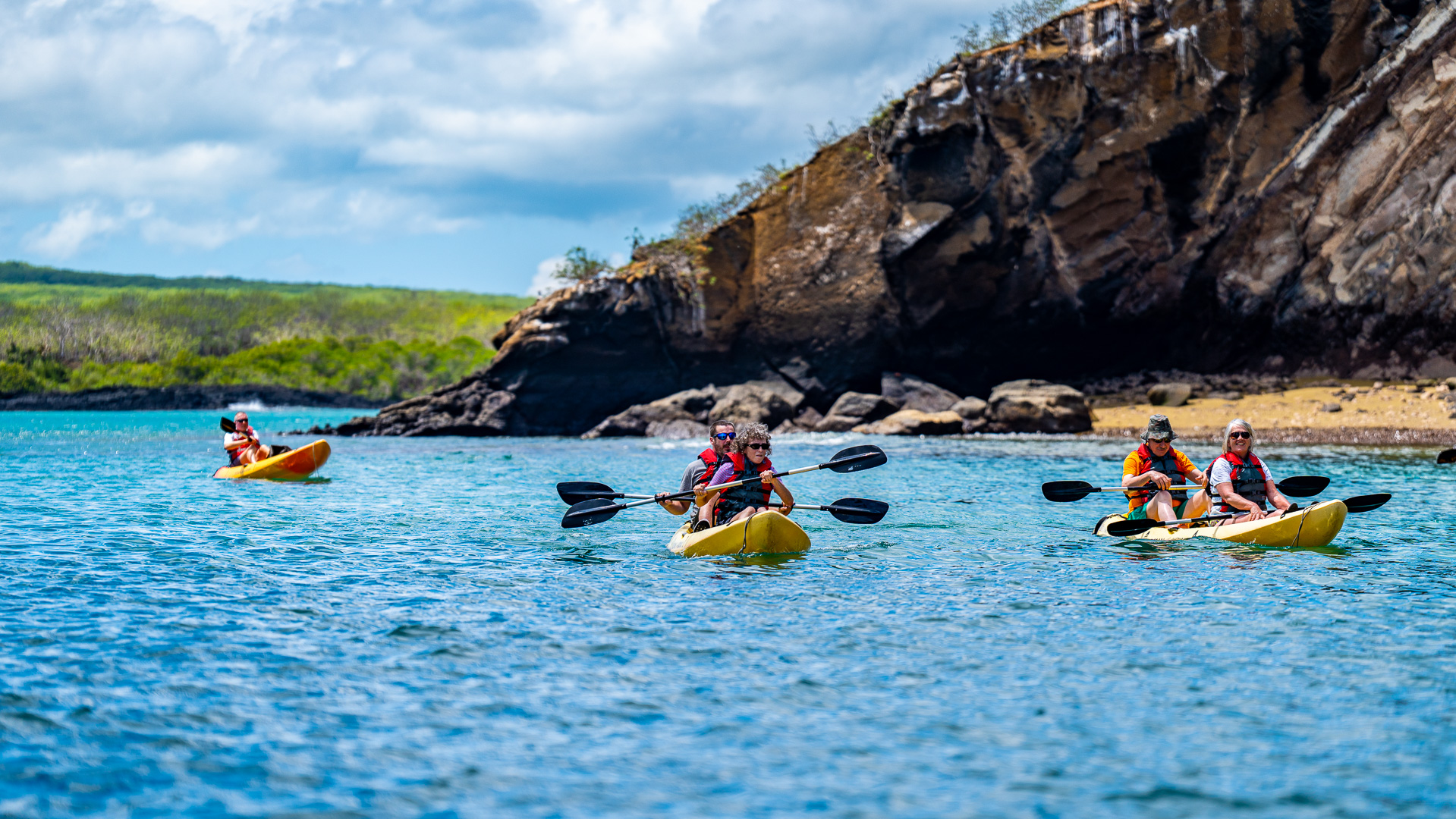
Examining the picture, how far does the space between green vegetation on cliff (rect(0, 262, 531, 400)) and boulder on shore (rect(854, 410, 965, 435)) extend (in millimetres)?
39195

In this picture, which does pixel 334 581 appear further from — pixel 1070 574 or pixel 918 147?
pixel 918 147

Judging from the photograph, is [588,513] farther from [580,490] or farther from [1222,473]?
[1222,473]

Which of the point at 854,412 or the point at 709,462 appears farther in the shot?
the point at 854,412

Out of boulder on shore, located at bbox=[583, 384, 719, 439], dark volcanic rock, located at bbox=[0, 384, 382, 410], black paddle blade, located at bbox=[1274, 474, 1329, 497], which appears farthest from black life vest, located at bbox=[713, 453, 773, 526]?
dark volcanic rock, located at bbox=[0, 384, 382, 410]

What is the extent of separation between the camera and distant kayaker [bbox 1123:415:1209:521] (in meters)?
11.1

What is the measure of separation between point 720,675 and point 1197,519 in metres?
6.84

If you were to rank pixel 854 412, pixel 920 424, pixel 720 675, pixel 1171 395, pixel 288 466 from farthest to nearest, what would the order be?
1. pixel 854 412
2. pixel 920 424
3. pixel 1171 395
4. pixel 288 466
5. pixel 720 675

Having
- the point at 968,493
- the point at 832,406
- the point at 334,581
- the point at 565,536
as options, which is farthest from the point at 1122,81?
the point at 334,581

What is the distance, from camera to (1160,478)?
11.1 metres

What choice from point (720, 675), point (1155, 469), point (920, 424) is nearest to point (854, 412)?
point (920, 424)

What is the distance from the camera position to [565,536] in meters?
12.1

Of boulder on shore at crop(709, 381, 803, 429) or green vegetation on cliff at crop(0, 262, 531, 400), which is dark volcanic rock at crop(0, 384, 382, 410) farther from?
boulder on shore at crop(709, 381, 803, 429)

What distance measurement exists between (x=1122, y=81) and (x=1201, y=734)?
29381 mm

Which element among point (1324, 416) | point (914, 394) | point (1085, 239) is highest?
point (1085, 239)
